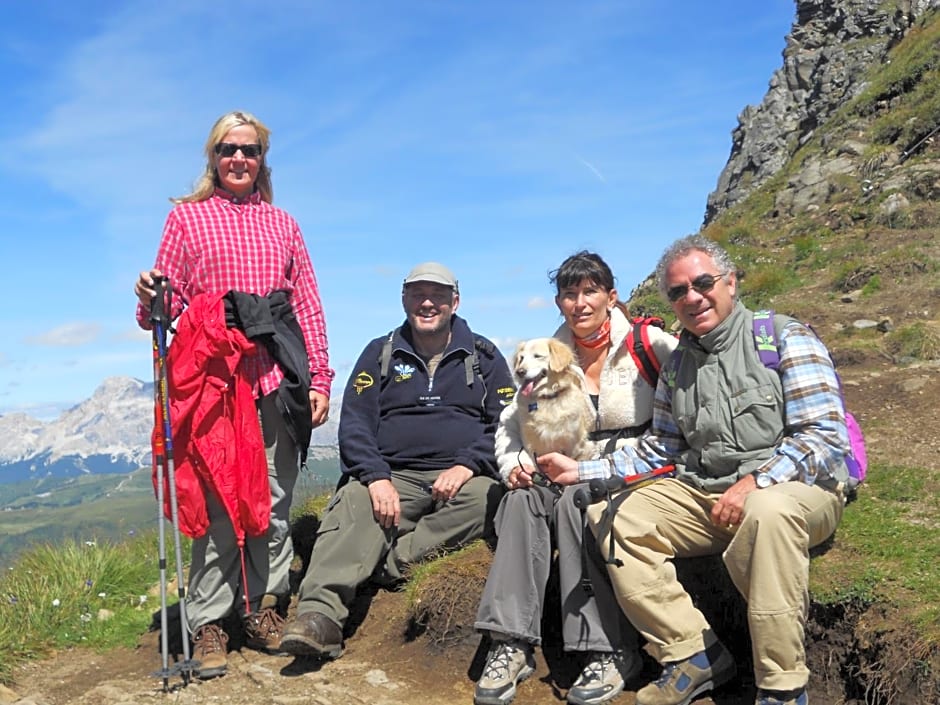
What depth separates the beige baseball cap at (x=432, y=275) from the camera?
589 cm

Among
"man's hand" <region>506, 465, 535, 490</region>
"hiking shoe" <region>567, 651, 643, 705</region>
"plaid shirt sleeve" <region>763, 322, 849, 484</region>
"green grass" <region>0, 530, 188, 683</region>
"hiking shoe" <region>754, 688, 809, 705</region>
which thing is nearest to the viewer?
"hiking shoe" <region>754, 688, 809, 705</region>

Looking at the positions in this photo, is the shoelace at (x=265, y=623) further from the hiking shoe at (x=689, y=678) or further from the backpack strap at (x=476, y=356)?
the hiking shoe at (x=689, y=678)

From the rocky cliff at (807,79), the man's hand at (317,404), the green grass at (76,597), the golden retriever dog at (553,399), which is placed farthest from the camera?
the rocky cliff at (807,79)

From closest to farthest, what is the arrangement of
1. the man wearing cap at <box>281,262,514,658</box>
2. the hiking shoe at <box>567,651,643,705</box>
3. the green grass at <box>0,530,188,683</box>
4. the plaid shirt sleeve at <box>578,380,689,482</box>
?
the hiking shoe at <box>567,651,643,705</box>
the plaid shirt sleeve at <box>578,380,689,482</box>
the man wearing cap at <box>281,262,514,658</box>
the green grass at <box>0,530,188,683</box>

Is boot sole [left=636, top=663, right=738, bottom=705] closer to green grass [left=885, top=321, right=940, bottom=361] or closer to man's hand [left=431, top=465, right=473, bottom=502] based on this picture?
man's hand [left=431, top=465, right=473, bottom=502]

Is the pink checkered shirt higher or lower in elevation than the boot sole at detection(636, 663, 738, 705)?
higher

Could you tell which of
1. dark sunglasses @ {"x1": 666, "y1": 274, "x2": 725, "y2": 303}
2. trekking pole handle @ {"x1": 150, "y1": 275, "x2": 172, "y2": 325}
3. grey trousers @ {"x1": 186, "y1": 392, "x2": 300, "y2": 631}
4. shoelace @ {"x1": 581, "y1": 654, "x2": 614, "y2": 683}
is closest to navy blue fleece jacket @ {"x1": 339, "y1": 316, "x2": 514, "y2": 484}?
grey trousers @ {"x1": 186, "y1": 392, "x2": 300, "y2": 631}

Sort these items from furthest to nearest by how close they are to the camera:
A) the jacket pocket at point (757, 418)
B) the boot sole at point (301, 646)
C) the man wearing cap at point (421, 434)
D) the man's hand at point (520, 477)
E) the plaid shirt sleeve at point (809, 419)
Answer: the man wearing cap at point (421, 434) → the man's hand at point (520, 477) → the boot sole at point (301, 646) → the jacket pocket at point (757, 418) → the plaid shirt sleeve at point (809, 419)

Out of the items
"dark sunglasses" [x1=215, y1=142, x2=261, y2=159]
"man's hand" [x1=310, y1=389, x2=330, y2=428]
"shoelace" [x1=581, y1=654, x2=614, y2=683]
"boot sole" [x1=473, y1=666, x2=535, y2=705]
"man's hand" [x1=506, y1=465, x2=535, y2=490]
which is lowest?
"boot sole" [x1=473, y1=666, x2=535, y2=705]

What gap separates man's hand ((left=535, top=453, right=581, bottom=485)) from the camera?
16.3 feet

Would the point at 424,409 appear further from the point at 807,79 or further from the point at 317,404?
the point at 807,79

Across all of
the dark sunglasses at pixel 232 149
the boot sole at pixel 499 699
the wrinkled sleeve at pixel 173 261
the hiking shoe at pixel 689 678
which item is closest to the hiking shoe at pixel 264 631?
the boot sole at pixel 499 699

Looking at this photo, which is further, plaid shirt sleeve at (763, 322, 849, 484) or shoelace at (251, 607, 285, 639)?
shoelace at (251, 607, 285, 639)

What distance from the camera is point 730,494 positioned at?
412 centimetres
